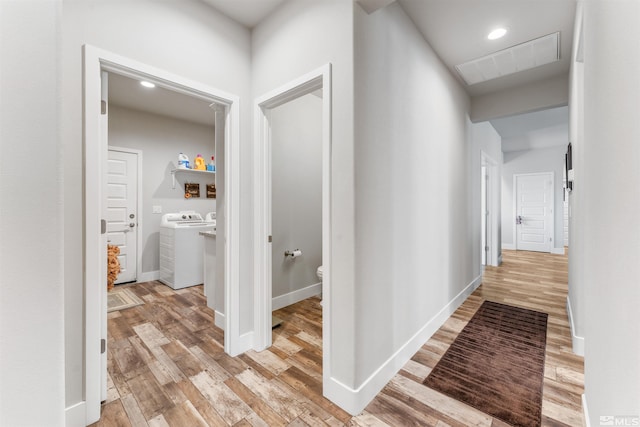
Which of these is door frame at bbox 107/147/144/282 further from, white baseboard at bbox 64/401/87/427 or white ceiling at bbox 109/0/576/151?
white baseboard at bbox 64/401/87/427

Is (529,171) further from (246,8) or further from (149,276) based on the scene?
(149,276)

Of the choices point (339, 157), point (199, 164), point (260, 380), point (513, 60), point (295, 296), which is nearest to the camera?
point (339, 157)

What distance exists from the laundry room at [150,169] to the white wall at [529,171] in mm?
7651

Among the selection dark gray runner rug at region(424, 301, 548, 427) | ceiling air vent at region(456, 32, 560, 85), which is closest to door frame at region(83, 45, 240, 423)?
dark gray runner rug at region(424, 301, 548, 427)

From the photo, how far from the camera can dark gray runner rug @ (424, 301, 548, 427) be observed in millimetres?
1592

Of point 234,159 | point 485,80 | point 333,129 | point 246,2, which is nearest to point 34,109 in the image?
point 333,129

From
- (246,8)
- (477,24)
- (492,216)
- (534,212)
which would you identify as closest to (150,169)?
(246,8)

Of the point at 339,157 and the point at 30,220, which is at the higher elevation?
the point at 339,157

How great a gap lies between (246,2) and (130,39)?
83 centimetres

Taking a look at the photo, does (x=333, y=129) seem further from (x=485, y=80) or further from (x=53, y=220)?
(x=485, y=80)

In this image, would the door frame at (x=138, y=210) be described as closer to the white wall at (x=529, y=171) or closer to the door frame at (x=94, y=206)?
the door frame at (x=94, y=206)

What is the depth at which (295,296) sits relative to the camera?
333 centimetres

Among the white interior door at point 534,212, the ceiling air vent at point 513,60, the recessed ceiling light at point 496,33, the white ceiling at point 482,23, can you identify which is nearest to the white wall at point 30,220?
the white ceiling at point 482,23

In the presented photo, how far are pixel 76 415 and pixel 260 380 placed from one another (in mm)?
956
